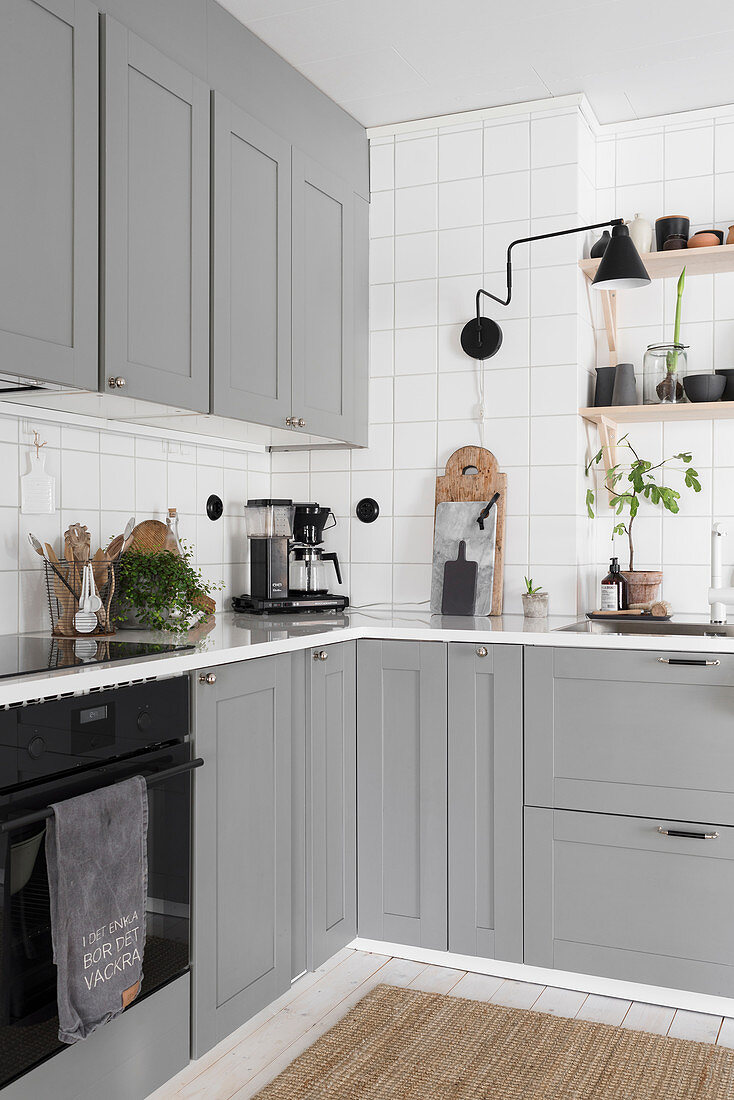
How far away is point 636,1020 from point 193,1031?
3.40 ft

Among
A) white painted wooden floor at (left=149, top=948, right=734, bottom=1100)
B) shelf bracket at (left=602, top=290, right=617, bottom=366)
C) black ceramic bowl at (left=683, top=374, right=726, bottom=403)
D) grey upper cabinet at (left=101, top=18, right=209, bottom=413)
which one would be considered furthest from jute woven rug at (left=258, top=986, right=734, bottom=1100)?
shelf bracket at (left=602, top=290, right=617, bottom=366)

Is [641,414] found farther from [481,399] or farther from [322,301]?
[322,301]

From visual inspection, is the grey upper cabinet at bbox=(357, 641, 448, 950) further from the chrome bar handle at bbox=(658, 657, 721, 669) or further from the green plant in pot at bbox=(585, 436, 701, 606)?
the green plant in pot at bbox=(585, 436, 701, 606)

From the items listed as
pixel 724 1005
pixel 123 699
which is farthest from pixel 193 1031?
pixel 724 1005

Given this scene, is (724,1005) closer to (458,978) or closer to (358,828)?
(458,978)

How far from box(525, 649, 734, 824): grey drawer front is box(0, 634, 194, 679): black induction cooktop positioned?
3.11ft

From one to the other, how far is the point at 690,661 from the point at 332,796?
3.18 feet

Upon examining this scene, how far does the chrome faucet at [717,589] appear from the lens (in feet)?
8.77

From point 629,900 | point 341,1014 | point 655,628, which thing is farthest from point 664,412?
point 341,1014

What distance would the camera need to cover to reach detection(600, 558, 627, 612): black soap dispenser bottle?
2984mm

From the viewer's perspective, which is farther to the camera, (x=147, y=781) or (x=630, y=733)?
(x=630, y=733)

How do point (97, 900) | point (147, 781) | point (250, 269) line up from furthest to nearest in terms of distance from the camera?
point (250, 269) → point (147, 781) → point (97, 900)

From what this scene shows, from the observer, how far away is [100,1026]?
173 centimetres

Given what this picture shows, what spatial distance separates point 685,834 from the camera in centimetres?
234
